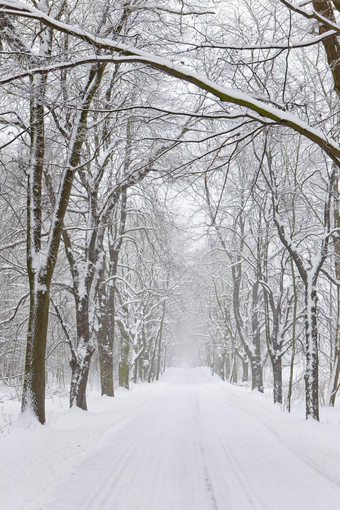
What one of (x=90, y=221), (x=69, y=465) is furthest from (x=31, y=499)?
(x=90, y=221)

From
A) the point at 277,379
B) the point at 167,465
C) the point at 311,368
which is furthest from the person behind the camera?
the point at 277,379

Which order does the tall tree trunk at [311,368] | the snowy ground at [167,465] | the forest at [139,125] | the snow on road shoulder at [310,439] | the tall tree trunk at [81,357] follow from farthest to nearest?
1. the tall tree trunk at [81,357]
2. the tall tree trunk at [311,368]
3. the snow on road shoulder at [310,439]
4. the forest at [139,125]
5. the snowy ground at [167,465]

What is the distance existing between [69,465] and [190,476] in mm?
1712

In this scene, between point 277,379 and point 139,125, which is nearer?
point 139,125

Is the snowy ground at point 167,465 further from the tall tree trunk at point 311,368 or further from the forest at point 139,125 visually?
the forest at point 139,125

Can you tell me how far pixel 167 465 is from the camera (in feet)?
22.0

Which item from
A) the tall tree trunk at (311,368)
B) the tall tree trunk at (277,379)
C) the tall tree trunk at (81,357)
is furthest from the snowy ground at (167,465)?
the tall tree trunk at (277,379)

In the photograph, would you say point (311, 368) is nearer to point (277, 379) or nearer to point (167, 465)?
point (277, 379)

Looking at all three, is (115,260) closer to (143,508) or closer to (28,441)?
(28,441)

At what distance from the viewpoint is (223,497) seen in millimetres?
5180

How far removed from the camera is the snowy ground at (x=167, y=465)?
498cm

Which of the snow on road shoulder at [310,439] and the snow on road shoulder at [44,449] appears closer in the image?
the snow on road shoulder at [44,449]

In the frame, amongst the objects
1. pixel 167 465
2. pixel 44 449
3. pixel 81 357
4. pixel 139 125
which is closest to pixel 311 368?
pixel 81 357

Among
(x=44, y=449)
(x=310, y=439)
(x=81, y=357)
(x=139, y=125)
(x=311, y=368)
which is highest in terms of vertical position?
(x=139, y=125)
